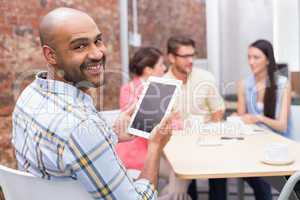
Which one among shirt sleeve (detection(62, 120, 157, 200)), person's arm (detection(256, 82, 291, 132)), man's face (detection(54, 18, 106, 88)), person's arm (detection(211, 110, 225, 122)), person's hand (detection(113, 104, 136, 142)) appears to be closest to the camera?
shirt sleeve (detection(62, 120, 157, 200))

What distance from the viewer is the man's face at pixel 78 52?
1173 mm

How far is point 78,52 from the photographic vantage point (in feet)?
3.88

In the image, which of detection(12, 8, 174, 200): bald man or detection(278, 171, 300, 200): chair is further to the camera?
detection(278, 171, 300, 200): chair

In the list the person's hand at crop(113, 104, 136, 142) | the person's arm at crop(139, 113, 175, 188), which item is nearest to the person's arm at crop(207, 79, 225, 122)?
the person's hand at crop(113, 104, 136, 142)

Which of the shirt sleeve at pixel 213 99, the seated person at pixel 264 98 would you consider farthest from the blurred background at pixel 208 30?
the shirt sleeve at pixel 213 99

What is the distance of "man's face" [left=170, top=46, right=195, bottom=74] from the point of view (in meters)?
3.14

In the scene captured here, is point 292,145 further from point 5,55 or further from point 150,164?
point 5,55

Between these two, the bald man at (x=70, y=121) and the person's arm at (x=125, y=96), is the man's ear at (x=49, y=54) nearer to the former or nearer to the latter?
the bald man at (x=70, y=121)

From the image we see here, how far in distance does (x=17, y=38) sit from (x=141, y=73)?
94 centimetres

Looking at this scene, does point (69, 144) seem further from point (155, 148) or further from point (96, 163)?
point (155, 148)

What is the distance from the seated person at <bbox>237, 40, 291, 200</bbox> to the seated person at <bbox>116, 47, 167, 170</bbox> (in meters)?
0.75

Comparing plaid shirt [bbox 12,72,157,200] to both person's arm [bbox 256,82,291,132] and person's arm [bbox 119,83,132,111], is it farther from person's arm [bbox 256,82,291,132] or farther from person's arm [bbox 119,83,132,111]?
person's arm [bbox 256,82,291,132]

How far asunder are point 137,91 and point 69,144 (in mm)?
1529

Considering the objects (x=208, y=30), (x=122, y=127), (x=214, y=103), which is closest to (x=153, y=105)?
(x=122, y=127)
